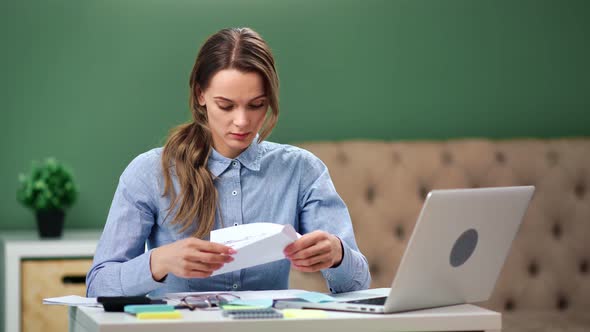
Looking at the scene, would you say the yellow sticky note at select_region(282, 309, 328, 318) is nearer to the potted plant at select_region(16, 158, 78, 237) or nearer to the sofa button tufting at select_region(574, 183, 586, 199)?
the potted plant at select_region(16, 158, 78, 237)

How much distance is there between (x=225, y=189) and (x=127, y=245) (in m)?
0.28

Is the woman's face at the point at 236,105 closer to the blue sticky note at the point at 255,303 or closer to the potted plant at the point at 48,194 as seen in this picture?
the blue sticky note at the point at 255,303

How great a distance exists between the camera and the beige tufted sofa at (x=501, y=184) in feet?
11.7

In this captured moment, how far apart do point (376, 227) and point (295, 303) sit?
5.87 ft

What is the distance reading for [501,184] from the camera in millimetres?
3609

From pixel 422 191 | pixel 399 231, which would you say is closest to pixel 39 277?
pixel 399 231

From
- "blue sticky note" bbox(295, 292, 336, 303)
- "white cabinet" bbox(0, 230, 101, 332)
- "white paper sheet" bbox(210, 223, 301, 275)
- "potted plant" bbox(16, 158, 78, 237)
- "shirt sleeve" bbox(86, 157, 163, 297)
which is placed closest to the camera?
"white paper sheet" bbox(210, 223, 301, 275)

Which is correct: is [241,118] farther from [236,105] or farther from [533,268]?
[533,268]

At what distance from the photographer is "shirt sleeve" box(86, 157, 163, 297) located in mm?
1938

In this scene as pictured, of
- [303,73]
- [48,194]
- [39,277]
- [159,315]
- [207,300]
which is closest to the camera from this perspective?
[159,315]

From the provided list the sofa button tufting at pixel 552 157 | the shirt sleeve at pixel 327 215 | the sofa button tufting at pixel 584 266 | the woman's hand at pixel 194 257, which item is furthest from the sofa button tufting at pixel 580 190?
the woman's hand at pixel 194 257

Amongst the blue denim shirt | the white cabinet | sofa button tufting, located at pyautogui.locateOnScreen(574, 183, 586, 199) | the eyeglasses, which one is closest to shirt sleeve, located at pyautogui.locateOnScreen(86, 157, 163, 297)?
the blue denim shirt

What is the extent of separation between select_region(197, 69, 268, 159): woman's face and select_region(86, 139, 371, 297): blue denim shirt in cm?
11

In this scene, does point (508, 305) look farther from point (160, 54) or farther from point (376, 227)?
point (160, 54)
